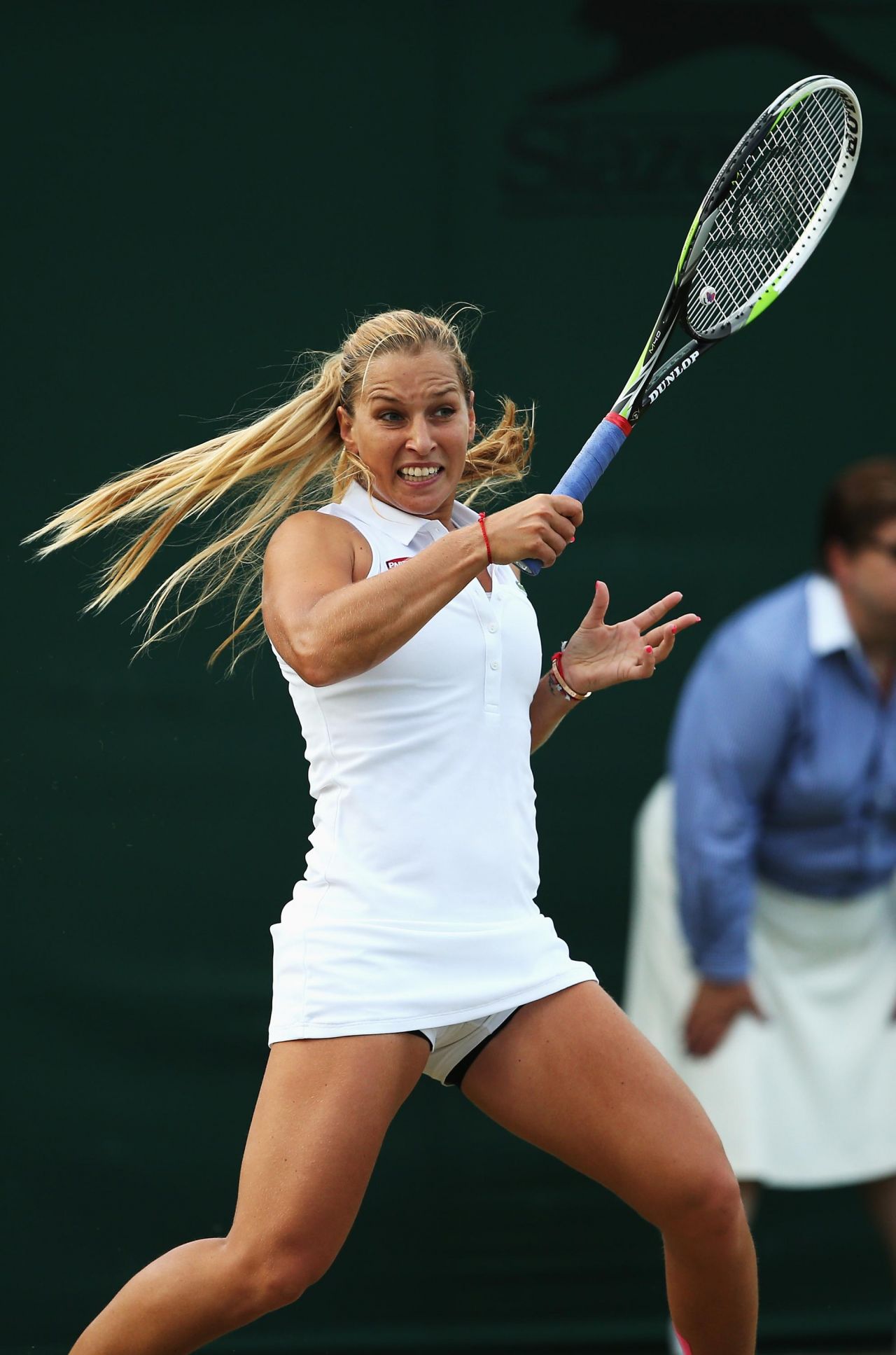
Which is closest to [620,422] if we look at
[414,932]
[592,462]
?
[592,462]

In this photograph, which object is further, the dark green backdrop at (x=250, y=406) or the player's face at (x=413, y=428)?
the dark green backdrop at (x=250, y=406)

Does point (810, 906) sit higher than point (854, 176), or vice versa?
point (854, 176)

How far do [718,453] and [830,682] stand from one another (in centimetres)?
68

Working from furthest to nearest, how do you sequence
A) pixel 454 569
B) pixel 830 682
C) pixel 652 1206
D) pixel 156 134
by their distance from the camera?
1. pixel 156 134
2. pixel 830 682
3. pixel 652 1206
4. pixel 454 569

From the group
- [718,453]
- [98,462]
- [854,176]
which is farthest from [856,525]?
[98,462]

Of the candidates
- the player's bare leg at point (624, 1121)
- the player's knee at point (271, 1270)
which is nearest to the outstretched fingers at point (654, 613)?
the player's bare leg at point (624, 1121)

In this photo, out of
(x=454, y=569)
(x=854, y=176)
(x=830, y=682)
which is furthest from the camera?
(x=854, y=176)

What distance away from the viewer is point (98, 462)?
134 inches

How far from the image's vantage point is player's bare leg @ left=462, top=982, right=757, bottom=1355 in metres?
2.21

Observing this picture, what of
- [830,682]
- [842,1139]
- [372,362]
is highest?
[372,362]

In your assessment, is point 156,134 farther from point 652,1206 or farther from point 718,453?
point 652,1206

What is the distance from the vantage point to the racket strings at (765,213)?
262 centimetres

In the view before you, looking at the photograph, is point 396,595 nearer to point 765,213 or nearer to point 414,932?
point 414,932

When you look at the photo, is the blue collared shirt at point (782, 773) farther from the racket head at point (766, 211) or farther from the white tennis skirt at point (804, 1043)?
the racket head at point (766, 211)
